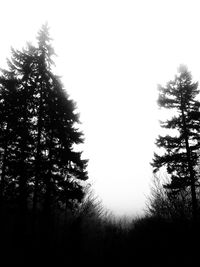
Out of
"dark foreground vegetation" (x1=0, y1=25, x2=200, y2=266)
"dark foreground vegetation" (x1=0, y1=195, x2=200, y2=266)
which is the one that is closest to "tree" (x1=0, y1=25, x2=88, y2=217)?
"dark foreground vegetation" (x1=0, y1=25, x2=200, y2=266)

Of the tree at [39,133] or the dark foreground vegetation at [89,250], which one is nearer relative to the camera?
the dark foreground vegetation at [89,250]

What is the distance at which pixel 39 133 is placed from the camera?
14664mm

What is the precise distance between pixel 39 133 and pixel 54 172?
3.21m

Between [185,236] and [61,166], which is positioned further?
[61,166]

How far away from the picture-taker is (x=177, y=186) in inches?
655

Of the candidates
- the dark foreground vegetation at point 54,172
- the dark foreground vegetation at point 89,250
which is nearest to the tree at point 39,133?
the dark foreground vegetation at point 54,172

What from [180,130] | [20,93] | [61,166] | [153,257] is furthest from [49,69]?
[153,257]

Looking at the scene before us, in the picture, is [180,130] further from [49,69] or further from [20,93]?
[20,93]

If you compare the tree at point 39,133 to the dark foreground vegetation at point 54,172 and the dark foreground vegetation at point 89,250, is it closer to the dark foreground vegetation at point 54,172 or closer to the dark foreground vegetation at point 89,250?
the dark foreground vegetation at point 54,172

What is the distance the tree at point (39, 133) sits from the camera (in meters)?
14.2

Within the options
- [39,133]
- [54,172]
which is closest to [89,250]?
[54,172]

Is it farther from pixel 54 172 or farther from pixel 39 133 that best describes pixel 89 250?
pixel 39 133

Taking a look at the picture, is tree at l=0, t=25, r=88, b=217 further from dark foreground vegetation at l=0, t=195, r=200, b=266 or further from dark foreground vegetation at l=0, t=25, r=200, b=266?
dark foreground vegetation at l=0, t=195, r=200, b=266

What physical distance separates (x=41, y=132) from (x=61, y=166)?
114 inches
